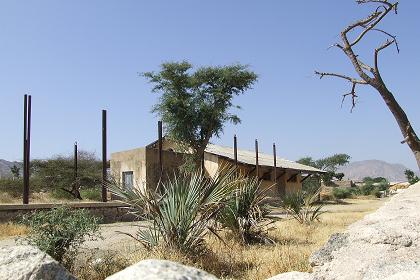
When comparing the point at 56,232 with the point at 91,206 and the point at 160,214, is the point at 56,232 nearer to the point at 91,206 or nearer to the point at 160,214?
the point at 160,214

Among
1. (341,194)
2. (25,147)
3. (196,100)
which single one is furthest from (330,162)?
(25,147)

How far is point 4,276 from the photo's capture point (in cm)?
504

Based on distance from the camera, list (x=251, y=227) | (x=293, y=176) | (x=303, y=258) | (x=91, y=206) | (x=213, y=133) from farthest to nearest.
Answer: (x=293, y=176) < (x=213, y=133) < (x=91, y=206) < (x=251, y=227) < (x=303, y=258)

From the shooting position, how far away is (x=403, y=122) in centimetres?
415

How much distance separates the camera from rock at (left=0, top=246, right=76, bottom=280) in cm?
507

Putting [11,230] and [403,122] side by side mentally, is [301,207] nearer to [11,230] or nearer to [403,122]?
[11,230]

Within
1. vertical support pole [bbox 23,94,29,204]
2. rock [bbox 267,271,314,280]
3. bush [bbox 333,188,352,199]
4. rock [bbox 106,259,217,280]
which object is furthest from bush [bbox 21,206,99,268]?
bush [bbox 333,188,352,199]

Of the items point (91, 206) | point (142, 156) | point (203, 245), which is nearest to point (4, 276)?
point (203, 245)

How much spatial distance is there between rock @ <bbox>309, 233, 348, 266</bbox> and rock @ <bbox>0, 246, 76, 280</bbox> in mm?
2904

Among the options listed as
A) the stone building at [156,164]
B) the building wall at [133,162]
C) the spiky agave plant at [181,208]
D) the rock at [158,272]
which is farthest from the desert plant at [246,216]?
the building wall at [133,162]

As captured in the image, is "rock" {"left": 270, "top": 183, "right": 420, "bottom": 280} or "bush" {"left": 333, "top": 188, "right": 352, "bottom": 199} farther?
"bush" {"left": 333, "top": 188, "right": 352, "bottom": 199}

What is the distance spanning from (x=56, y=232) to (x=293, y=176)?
32712 mm

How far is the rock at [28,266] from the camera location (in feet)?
16.6

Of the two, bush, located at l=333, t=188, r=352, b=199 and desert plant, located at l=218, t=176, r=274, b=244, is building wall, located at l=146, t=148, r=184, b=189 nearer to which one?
desert plant, located at l=218, t=176, r=274, b=244
